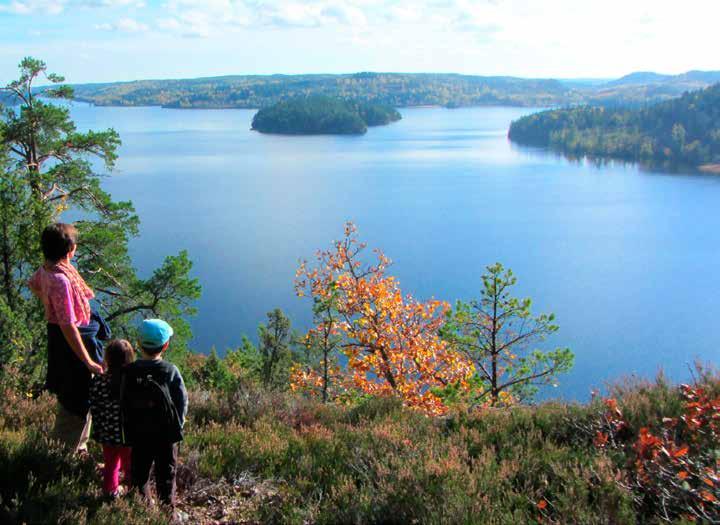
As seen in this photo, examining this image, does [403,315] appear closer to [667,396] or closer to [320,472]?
[667,396]

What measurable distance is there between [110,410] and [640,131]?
375ft

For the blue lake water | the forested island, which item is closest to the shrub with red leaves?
the blue lake water

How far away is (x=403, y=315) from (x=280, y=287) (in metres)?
16.7

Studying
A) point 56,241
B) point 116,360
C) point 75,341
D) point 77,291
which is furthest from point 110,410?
point 56,241

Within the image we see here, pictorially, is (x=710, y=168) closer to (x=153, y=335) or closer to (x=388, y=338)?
(x=388, y=338)

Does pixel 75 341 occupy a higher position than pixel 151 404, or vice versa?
pixel 75 341

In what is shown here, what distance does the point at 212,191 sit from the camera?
5097 cm

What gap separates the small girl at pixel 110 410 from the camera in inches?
116

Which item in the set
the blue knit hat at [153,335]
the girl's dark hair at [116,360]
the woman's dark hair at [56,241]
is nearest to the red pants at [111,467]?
the girl's dark hair at [116,360]

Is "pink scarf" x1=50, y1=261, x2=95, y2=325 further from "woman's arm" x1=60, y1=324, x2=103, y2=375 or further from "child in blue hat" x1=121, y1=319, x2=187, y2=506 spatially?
"child in blue hat" x1=121, y1=319, x2=187, y2=506

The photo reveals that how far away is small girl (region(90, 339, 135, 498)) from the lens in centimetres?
296

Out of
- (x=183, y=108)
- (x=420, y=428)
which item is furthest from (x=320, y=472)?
(x=183, y=108)

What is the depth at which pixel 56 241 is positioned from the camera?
298 centimetres

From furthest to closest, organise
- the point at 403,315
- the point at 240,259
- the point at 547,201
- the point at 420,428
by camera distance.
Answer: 1. the point at 547,201
2. the point at 240,259
3. the point at 403,315
4. the point at 420,428
